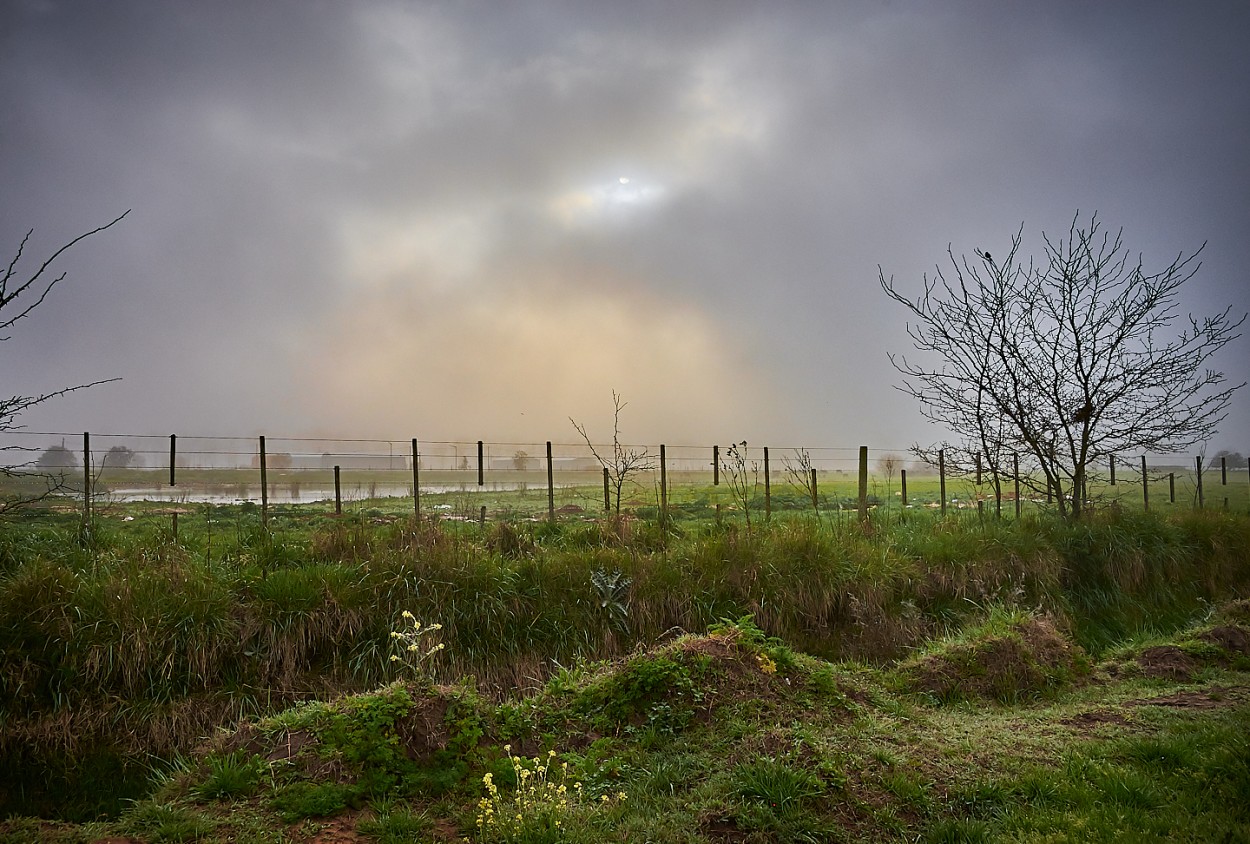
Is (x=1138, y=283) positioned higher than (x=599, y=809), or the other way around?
A: (x=1138, y=283)

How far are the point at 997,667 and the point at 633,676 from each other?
3628mm

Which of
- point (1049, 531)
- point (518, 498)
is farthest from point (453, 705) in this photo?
point (518, 498)

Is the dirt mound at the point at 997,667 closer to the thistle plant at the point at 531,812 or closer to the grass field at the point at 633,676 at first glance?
the grass field at the point at 633,676

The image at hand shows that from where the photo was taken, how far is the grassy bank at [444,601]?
5930 mm

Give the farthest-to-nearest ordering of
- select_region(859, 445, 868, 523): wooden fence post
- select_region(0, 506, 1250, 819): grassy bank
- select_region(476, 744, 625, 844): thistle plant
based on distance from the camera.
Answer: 1. select_region(859, 445, 868, 523): wooden fence post
2. select_region(0, 506, 1250, 819): grassy bank
3. select_region(476, 744, 625, 844): thistle plant

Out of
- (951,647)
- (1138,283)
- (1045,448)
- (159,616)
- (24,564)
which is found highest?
(1138,283)

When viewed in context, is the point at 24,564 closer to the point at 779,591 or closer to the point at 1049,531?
the point at 779,591

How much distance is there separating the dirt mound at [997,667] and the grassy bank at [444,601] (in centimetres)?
145

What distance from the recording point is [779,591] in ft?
27.0

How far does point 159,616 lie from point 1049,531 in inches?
472

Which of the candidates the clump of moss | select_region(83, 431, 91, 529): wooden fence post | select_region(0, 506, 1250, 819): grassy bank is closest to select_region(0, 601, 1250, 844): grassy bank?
the clump of moss

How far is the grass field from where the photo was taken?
3.56 meters

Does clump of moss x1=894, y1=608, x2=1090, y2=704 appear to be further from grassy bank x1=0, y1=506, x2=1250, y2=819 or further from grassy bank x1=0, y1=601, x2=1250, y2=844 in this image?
grassy bank x1=0, y1=506, x2=1250, y2=819

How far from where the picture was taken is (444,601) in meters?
7.36
